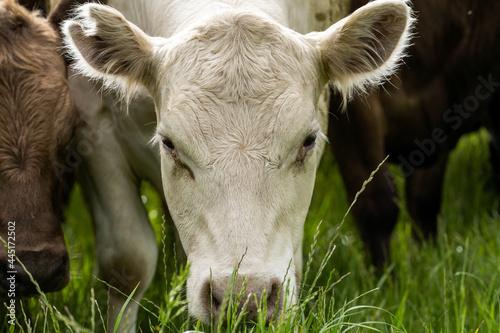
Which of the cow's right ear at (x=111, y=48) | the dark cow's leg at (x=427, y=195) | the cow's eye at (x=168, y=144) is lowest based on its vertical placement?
the dark cow's leg at (x=427, y=195)

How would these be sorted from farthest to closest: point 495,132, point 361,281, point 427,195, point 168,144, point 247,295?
point 495,132 → point 427,195 → point 361,281 → point 168,144 → point 247,295

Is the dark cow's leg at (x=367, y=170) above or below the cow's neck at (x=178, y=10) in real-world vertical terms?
below

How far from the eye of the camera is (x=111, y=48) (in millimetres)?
3770

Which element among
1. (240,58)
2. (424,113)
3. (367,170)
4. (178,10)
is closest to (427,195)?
(424,113)

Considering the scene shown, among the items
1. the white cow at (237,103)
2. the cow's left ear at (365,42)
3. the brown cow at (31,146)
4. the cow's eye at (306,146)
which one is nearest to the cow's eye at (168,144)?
the white cow at (237,103)

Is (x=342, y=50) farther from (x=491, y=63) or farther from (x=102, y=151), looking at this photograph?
(x=491, y=63)

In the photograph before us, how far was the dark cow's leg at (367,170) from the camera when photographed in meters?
5.40

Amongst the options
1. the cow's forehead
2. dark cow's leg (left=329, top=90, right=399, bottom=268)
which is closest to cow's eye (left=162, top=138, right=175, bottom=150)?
the cow's forehead

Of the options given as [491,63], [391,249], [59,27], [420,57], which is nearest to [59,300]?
[59,27]

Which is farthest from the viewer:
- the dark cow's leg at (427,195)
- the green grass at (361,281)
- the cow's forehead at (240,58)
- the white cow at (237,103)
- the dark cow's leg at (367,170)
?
the dark cow's leg at (427,195)

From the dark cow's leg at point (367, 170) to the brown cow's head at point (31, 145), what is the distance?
6.31 ft

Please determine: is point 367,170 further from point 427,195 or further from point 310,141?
point 310,141

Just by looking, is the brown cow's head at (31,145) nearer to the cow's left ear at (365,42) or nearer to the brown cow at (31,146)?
the brown cow at (31,146)

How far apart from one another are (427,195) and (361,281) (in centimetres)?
164
